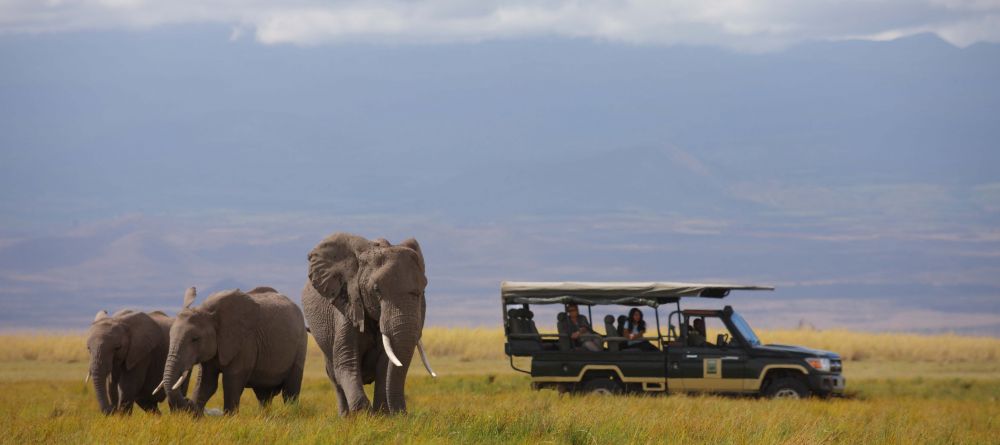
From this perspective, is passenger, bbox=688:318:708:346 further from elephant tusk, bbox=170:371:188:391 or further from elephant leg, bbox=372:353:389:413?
elephant tusk, bbox=170:371:188:391

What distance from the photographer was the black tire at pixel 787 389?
28547 millimetres

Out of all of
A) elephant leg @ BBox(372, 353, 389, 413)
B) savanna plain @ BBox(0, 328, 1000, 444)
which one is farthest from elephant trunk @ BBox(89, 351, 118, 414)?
elephant leg @ BBox(372, 353, 389, 413)

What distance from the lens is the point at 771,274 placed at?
607ft

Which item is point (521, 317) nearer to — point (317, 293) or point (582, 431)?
point (317, 293)

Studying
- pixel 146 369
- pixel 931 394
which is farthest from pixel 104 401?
pixel 931 394

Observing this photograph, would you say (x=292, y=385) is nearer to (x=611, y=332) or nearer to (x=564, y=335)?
(x=564, y=335)

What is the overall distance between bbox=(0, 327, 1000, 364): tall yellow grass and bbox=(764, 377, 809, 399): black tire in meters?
26.8

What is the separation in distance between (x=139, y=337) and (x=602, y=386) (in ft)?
30.1

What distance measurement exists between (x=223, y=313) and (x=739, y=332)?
10.3 metres

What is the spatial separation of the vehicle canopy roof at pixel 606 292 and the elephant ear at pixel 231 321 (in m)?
7.40

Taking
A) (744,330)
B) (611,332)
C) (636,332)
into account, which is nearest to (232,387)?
(611,332)

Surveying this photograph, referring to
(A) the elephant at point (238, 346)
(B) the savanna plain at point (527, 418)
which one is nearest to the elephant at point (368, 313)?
(B) the savanna plain at point (527, 418)

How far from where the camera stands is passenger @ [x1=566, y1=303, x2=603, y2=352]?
29.1 m

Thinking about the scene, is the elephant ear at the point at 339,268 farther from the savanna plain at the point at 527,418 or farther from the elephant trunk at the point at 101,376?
the elephant trunk at the point at 101,376
